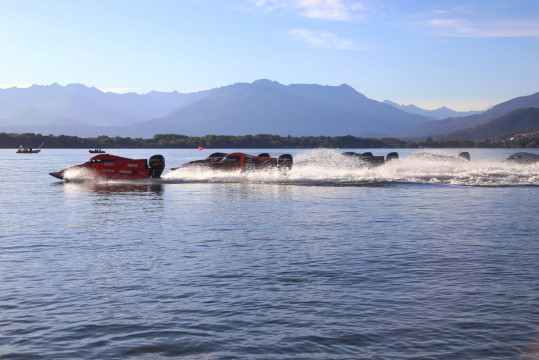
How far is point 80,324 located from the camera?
36.1ft

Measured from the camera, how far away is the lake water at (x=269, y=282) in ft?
32.9

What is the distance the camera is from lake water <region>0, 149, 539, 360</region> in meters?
10.0

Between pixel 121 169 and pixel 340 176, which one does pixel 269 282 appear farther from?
pixel 340 176

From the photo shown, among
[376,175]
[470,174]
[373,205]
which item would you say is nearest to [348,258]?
[373,205]

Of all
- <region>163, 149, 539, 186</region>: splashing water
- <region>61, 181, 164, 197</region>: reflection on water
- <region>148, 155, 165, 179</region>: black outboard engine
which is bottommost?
<region>61, 181, 164, 197</region>: reflection on water

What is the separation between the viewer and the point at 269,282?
14.2 meters

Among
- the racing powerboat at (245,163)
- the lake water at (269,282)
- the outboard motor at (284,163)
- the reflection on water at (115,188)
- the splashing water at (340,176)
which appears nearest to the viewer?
the lake water at (269,282)

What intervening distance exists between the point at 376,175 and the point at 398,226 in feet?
107

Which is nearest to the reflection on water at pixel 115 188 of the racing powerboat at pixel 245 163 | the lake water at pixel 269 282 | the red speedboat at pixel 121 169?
the red speedboat at pixel 121 169

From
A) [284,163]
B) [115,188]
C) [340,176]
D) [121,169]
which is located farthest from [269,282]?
[340,176]

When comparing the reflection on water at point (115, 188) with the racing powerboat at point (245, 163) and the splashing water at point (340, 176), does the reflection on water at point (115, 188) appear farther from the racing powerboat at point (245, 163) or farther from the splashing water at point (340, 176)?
the racing powerboat at point (245, 163)

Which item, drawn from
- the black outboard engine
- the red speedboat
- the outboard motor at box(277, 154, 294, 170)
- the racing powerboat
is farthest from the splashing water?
the red speedboat

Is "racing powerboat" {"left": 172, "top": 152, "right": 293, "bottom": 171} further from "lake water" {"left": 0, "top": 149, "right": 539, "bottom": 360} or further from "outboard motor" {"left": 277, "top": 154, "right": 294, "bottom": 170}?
"lake water" {"left": 0, "top": 149, "right": 539, "bottom": 360}

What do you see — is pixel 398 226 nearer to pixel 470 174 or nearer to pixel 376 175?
pixel 376 175
